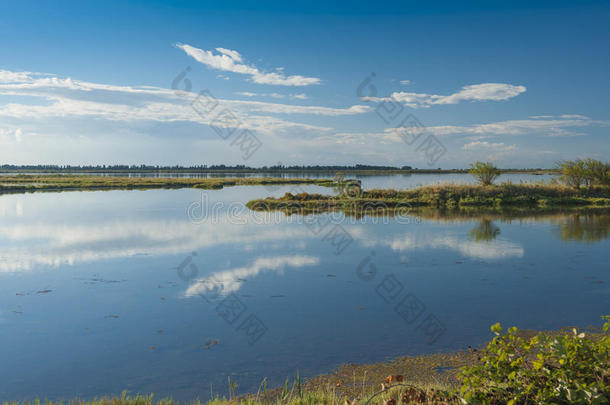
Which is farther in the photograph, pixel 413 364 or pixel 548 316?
pixel 548 316

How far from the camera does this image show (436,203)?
1210 inches

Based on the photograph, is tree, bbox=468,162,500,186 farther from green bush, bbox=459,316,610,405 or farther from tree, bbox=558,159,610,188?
Result: green bush, bbox=459,316,610,405

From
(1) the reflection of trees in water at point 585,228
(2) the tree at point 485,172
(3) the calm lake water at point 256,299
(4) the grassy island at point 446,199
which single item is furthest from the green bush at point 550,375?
(2) the tree at point 485,172

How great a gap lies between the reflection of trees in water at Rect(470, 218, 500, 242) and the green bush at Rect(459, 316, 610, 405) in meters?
13.6

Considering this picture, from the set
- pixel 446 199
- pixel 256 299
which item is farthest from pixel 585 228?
pixel 256 299

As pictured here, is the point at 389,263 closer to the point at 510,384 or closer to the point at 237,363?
the point at 237,363

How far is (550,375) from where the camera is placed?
3.36 m

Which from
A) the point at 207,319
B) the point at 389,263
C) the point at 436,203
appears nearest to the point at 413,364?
the point at 207,319

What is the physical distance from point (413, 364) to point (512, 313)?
10.4 ft

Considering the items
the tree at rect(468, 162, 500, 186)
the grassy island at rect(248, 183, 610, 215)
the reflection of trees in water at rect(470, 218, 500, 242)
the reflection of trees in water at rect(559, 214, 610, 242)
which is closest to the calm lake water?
the reflection of trees in water at rect(559, 214, 610, 242)

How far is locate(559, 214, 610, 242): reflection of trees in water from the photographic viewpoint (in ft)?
55.4

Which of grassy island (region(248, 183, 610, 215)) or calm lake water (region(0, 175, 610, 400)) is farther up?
grassy island (region(248, 183, 610, 215))

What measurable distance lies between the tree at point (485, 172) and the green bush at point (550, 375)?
111 feet

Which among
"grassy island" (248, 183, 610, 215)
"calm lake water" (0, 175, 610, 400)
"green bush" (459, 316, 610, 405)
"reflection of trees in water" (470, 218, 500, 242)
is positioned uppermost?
"grassy island" (248, 183, 610, 215)
